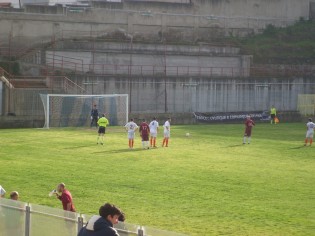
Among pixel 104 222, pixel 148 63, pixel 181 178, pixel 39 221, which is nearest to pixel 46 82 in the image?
pixel 148 63

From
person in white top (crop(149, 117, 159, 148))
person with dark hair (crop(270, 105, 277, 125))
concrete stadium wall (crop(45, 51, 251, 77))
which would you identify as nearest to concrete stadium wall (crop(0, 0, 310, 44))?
concrete stadium wall (crop(45, 51, 251, 77))

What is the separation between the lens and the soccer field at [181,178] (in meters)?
22.7

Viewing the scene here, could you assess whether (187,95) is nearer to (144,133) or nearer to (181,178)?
(144,133)

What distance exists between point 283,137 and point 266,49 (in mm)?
29307

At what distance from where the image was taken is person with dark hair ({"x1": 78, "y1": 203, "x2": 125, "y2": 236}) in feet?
40.9

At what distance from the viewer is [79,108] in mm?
57250

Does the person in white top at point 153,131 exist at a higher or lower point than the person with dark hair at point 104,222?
lower

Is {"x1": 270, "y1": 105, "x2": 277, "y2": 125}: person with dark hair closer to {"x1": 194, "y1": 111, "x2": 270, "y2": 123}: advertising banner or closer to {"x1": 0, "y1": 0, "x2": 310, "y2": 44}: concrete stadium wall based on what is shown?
{"x1": 194, "y1": 111, "x2": 270, "y2": 123}: advertising banner

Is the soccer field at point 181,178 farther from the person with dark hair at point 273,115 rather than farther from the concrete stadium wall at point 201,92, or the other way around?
the person with dark hair at point 273,115

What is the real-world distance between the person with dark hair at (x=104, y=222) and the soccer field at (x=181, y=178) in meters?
8.26

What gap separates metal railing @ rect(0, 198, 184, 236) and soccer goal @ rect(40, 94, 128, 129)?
37.5 m

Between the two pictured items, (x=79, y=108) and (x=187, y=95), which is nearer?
(x=79, y=108)

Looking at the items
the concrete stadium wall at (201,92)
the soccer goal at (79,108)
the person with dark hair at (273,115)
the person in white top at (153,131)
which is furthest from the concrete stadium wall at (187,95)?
the person in white top at (153,131)

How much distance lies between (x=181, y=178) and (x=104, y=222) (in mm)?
18315
